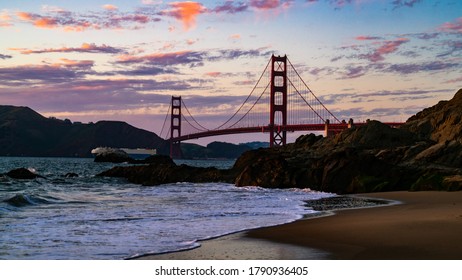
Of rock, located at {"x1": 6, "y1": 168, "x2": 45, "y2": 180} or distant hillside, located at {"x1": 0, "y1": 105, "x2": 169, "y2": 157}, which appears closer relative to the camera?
rock, located at {"x1": 6, "y1": 168, "x2": 45, "y2": 180}

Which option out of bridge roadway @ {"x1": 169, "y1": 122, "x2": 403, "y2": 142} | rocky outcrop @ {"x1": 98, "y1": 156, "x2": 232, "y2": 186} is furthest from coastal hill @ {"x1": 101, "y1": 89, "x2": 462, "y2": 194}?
bridge roadway @ {"x1": 169, "y1": 122, "x2": 403, "y2": 142}

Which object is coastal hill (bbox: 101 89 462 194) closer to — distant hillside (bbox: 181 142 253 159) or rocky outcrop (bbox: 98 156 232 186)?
rocky outcrop (bbox: 98 156 232 186)

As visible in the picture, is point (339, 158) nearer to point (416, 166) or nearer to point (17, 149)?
point (416, 166)

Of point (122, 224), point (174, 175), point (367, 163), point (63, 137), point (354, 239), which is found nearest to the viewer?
point (354, 239)

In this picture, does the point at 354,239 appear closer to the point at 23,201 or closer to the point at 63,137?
the point at 23,201

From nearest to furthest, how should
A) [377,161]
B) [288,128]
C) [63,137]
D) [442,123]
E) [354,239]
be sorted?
[354,239]
[377,161]
[442,123]
[288,128]
[63,137]

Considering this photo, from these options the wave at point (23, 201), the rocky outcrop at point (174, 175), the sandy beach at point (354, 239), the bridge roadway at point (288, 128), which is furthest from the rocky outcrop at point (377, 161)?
the bridge roadway at point (288, 128)

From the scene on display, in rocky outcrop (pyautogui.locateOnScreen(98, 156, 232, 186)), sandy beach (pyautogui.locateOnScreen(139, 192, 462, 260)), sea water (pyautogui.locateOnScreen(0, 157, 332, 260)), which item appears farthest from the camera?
rocky outcrop (pyautogui.locateOnScreen(98, 156, 232, 186))

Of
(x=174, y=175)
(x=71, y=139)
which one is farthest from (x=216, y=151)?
(x=174, y=175)
